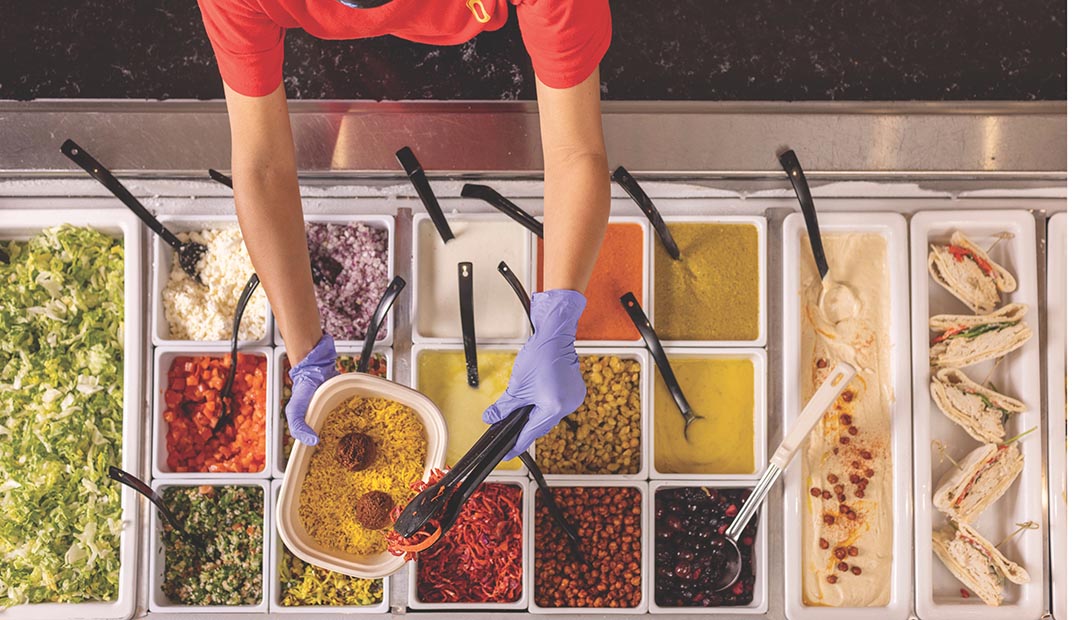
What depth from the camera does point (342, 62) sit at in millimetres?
1895

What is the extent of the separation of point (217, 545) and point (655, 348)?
1195mm

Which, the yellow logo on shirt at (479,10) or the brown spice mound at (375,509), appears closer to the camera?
the yellow logo on shirt at (479,10)

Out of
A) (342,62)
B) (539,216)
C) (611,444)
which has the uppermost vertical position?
(342,62)

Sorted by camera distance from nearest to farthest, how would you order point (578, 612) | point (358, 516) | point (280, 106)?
point (280, 106), point (358, 516), point (578, 612)

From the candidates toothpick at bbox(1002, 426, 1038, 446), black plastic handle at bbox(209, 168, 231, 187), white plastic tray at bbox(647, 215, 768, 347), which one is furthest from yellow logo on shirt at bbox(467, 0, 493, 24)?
toothpick at bbox(1002, 426, 1038, 446)

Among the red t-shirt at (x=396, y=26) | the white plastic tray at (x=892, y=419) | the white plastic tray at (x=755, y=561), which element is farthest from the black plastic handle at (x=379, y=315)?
the white plastic tray at (x=892, y=419)

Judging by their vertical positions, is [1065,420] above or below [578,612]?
above

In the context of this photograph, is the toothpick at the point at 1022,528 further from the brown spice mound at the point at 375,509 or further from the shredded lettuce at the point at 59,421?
the shredded lettuce at the point at 59,421

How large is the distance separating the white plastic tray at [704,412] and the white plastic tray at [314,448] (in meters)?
0.54

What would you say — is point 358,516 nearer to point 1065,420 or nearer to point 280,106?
point 280,106

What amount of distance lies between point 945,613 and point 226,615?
1.78m

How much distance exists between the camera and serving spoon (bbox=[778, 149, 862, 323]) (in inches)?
68.4

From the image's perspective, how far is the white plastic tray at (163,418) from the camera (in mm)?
1771

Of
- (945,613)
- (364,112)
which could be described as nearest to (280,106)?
(364,112)
